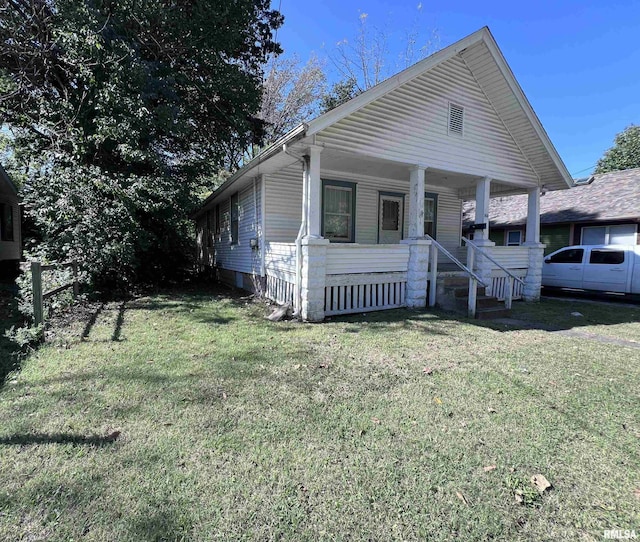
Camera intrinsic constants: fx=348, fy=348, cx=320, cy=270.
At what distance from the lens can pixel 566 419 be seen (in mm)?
3180

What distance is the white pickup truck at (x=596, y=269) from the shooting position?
11.1m

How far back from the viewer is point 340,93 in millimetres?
23047

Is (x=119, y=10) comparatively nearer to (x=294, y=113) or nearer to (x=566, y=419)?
(x=566, y=419)

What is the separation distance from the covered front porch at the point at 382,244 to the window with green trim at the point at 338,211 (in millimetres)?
28

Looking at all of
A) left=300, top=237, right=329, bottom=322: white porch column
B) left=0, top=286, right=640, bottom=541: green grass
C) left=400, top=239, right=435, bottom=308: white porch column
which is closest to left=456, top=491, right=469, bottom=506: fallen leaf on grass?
left=0, top=286, right=640, bottom=541: green grass

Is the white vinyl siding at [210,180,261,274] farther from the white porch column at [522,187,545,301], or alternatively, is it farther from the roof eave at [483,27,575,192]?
the white porch column at [522,187,545,301]

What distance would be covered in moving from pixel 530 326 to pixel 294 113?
70.9 ft

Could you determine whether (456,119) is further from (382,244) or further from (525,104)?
(382,244)

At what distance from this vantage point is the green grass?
78.8 inches

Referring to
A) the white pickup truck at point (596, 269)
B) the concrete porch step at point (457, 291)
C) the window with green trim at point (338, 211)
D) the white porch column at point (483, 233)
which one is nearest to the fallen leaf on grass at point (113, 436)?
the concrete porch step at point (457, 291)

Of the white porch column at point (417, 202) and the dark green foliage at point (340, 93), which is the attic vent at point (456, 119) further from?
the dark green foliage at point (340, 93)

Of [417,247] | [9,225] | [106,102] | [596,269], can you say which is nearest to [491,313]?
[417,247]

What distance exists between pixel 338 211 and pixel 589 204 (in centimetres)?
1183

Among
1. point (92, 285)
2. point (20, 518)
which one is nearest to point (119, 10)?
point (92, 285)
